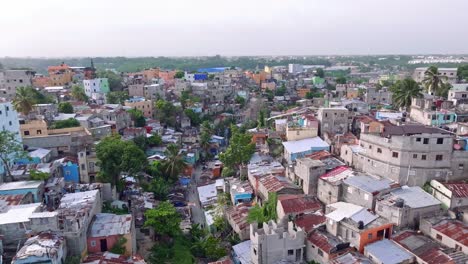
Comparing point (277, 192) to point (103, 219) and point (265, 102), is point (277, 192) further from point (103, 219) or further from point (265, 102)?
point (265, 102)

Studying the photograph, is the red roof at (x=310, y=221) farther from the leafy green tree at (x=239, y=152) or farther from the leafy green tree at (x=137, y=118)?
the leafy green tree at (x=137, y=118)

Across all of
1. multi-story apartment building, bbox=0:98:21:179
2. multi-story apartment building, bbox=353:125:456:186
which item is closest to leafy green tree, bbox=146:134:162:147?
multi-story apartment building, bbox=0:98:21:179

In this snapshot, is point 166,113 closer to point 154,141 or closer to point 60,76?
point 154,141

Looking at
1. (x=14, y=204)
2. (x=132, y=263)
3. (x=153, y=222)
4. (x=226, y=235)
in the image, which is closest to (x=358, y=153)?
(x=226, y=235)

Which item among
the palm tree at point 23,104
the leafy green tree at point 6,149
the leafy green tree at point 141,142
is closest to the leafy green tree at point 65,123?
the palm tree at point 23,104

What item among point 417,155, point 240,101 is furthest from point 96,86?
point 417,155
